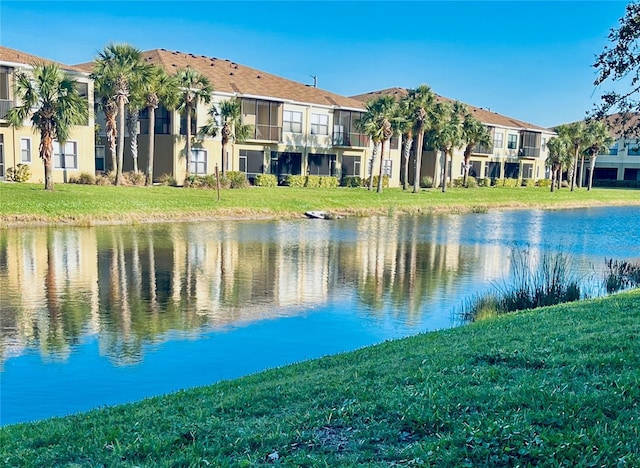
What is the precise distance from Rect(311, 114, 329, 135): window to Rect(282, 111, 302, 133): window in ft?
4.39

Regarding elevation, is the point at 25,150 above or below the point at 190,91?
below

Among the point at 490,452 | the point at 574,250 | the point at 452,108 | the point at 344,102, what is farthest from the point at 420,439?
the point at 452,108

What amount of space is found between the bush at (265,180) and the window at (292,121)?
4.60 metres

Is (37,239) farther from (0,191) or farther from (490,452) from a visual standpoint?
(490,452)

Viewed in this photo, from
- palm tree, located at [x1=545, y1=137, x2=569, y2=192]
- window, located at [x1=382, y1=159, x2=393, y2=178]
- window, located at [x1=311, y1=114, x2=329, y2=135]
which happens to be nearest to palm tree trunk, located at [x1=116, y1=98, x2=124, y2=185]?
window, located at [x1=311, y1=114, x2=329, y2=135]

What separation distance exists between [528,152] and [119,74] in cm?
5050

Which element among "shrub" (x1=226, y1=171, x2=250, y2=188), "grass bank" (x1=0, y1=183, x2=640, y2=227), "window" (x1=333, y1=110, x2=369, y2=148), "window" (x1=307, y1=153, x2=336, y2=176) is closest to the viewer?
"grass bank" (x1=0, y1=183, x2=640, y2=227)

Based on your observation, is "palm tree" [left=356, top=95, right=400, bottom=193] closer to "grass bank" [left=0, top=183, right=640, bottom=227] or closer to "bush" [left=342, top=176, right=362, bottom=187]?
"grass bank" [left=0, top=183, right=640, bottom=227]

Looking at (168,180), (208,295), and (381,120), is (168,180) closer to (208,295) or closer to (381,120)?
(381,120)

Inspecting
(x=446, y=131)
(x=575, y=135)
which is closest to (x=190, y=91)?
(x=446, y=131)

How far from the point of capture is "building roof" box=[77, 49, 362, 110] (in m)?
45.8

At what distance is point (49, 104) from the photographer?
3080 centimetres

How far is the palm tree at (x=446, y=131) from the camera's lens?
1997 inches

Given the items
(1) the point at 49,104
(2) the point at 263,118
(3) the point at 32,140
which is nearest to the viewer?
(1) the point at 49,104
